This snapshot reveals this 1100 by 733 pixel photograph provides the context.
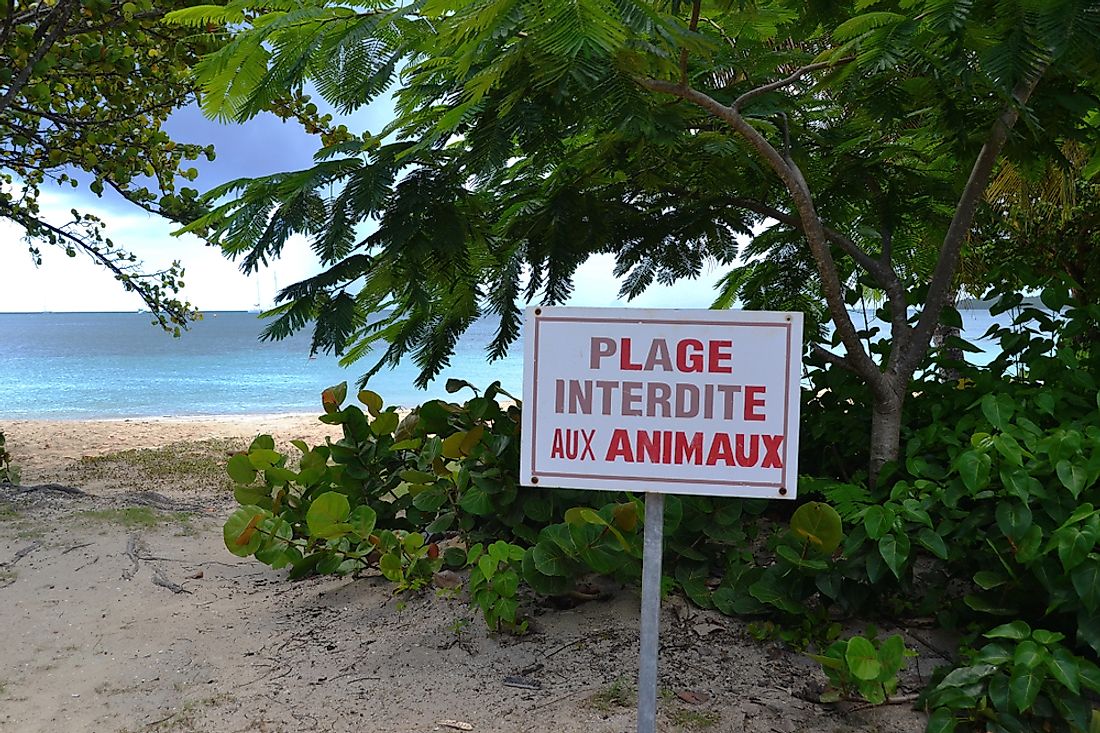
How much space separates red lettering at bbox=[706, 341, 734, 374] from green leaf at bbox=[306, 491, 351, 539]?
156cm

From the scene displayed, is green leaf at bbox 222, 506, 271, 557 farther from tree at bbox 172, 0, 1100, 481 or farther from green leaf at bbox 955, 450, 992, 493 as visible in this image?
green leaf at bbox 955, 450, 992, 493

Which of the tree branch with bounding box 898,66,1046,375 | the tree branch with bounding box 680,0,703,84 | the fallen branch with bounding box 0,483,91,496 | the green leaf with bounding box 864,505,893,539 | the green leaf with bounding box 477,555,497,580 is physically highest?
the tree branch with bounding box 680,0,703,84

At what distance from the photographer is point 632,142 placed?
2520 mm

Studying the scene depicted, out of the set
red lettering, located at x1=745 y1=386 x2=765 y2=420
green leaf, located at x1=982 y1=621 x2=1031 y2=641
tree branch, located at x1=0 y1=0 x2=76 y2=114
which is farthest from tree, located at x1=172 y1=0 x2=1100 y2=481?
tree branch, located at x1=0 y1=0 x2=76 y2=114

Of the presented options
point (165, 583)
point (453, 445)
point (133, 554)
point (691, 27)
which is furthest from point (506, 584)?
point (133, 554)

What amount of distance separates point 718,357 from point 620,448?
11.0 inches

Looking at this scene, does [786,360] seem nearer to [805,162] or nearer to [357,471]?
[805,162]

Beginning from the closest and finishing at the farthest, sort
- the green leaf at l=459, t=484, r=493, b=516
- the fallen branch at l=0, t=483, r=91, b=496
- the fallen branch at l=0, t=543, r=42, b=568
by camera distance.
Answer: the green leaf at l=459, t=484, r=493, b=516, the fallen branch at l=0, t=543, r=42, b=568, the fallen branch at l=0, t=483, r=91, b=496

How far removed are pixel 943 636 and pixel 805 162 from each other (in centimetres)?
168

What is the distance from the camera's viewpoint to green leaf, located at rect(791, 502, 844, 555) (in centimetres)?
222

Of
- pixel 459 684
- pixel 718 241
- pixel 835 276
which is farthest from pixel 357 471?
pixel 835 276

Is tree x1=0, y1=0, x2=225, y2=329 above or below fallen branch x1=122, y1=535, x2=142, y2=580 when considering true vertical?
above

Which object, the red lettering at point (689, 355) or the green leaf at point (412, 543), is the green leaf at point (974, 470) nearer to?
the red lettering at point (689, 355)

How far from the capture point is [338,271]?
2336 millimetres
